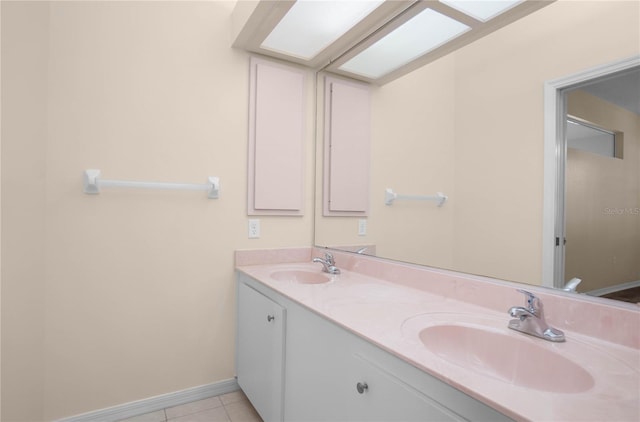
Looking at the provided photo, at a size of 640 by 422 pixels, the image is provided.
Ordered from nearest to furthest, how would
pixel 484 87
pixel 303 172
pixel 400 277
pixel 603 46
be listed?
1. pixel 603 46
2. pixel 484 87
3. pixel 400 277
4. pixel 303 172

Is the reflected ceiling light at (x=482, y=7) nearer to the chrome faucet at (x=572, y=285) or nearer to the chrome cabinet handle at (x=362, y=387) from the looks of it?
the chrome faucet at (x=572, y=285)

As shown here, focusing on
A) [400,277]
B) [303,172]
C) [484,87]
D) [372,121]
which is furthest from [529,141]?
[303,172]

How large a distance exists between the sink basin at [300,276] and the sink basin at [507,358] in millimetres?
861

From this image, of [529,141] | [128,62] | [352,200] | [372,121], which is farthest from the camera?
[352,200]

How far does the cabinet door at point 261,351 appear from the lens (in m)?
1.31

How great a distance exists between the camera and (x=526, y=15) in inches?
40.9

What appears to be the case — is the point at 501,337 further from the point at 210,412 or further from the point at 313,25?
the point at 313,25

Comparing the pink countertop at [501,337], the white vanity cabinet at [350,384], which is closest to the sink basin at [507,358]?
the pink countertop at [501,337]

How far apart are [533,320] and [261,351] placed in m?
1.12

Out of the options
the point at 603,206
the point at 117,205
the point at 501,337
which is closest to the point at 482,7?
the point at 603,206

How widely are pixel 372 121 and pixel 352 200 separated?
468 millimetres

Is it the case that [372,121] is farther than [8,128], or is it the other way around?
[372,121]

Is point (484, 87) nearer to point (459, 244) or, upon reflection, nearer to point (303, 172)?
point (459, 244)

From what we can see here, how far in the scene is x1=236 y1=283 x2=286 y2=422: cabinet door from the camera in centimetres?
131
